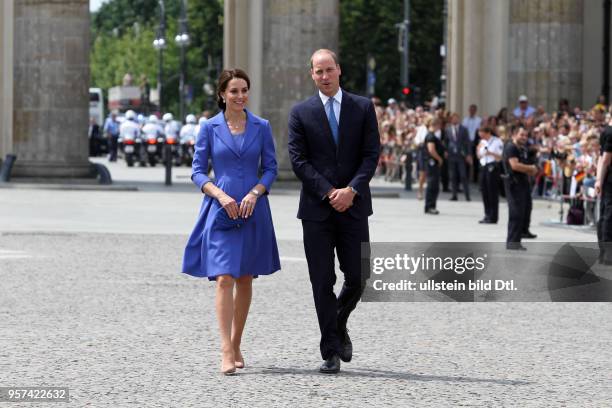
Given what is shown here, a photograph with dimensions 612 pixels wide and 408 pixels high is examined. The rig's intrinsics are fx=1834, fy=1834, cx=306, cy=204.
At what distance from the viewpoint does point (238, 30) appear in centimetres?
3941

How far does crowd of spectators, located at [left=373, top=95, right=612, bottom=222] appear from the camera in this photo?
2512 centimetres

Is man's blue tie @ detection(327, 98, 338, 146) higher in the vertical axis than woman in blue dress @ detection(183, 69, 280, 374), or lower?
higher

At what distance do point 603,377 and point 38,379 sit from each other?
10.3ft

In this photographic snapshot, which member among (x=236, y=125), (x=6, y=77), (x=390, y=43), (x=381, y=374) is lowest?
(x=381, y=374)

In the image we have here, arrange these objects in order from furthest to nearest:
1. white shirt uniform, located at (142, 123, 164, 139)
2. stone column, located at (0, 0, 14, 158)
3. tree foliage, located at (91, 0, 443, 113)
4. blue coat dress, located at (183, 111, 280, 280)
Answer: tree foliage, located at (91, 0, 443, 113) < white shirt uniform, located at (142, 123, 164, 139) < stone column, located at (0, 0, 14, 158) < blue coat dress, located at (183, 111, 280, 280)

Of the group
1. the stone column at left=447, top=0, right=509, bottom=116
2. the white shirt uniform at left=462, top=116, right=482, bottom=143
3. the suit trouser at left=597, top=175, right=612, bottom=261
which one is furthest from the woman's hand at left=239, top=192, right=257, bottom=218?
the stone column at left=447, top=0, right=509, bottom=116

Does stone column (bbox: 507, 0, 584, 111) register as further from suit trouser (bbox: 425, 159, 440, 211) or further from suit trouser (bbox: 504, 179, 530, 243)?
suit trouser (bbox: 504, 179, 530, 243)

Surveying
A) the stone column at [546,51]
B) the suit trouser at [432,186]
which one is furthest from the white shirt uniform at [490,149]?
the stone column at [546,51]

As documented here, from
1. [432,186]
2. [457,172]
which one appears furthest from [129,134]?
[432,186]

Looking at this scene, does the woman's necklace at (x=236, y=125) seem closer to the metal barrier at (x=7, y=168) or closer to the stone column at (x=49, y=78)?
the stone column at (x=49, y=78)

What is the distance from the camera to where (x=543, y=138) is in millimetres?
31828

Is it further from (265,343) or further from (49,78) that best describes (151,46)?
(265,343)

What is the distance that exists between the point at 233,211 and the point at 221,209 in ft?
0.39

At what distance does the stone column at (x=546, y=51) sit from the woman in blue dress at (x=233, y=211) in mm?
28718
